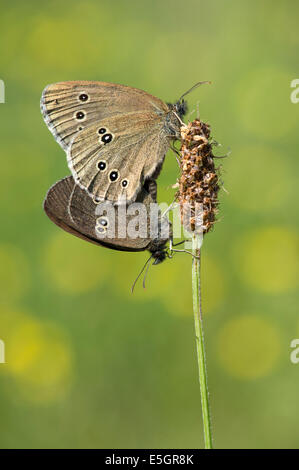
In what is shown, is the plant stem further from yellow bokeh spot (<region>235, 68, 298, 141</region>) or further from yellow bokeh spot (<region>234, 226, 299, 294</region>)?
yellow bokeh spot (<region>235, 68, 298, 141</region>)

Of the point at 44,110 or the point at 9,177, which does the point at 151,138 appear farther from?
the point at 9,177

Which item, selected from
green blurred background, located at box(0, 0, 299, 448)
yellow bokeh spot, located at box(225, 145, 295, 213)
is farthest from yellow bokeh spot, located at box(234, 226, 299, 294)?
yellow bokeh spot, located at box(225, 145, 295, 213)

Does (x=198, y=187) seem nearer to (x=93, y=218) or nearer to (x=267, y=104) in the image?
(x=93, y=218)

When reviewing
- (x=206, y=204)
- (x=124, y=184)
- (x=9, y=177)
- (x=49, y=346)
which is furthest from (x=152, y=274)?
(x=206, y=204)

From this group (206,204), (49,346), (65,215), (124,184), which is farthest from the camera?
(49,346)

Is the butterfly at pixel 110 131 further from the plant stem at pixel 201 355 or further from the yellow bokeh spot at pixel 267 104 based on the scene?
the yellow bokeh spot at pixel 267 104

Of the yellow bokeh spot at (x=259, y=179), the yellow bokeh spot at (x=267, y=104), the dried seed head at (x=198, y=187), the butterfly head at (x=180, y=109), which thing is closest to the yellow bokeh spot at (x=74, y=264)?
the yellow bokeh spot at (x=259, y=179)

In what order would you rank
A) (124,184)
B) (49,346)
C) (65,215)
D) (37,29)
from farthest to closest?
(37,29) → (49,346) → (124,184) → (65,215)
